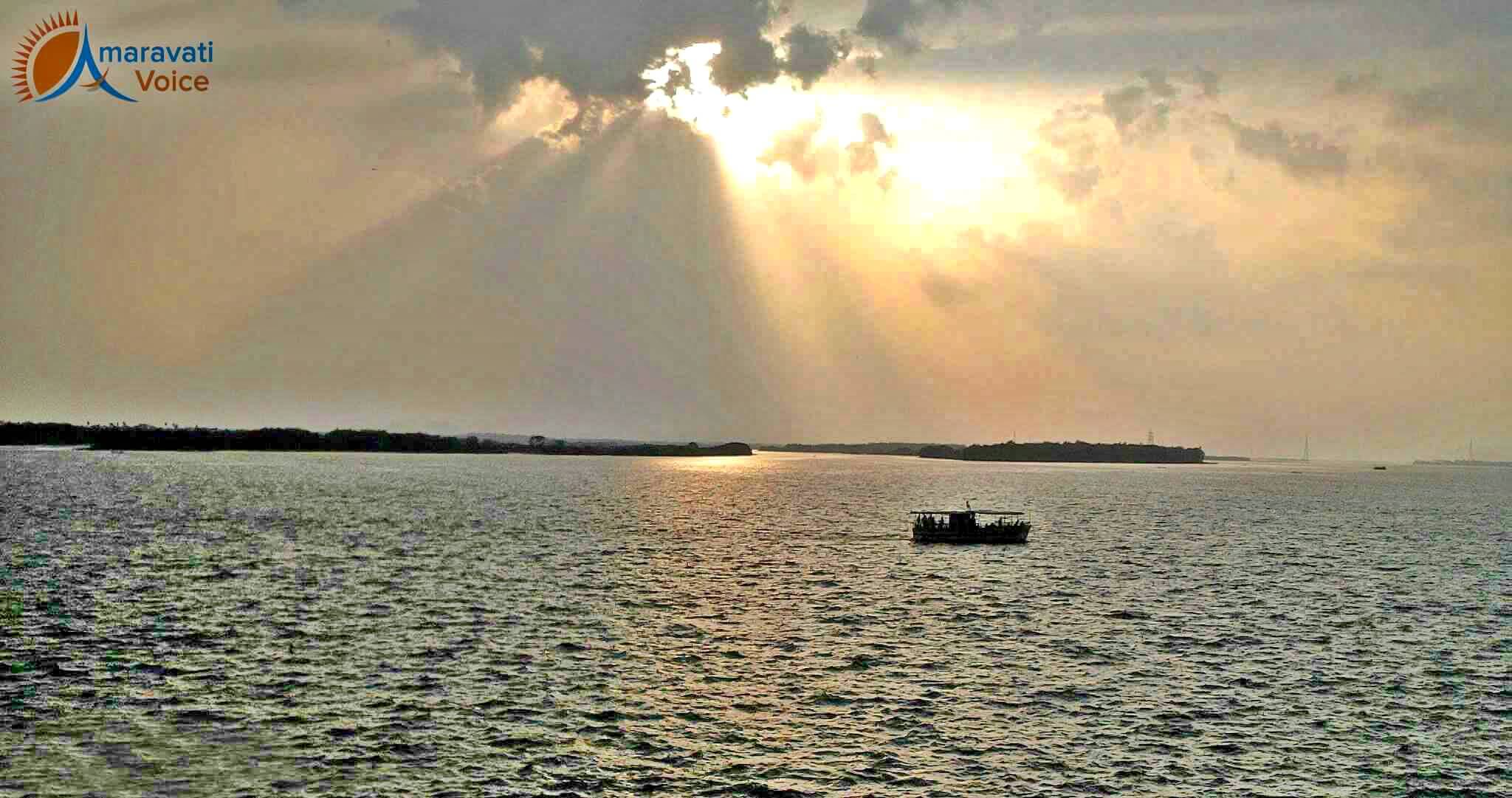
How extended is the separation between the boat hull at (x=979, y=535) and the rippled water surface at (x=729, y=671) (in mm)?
10103

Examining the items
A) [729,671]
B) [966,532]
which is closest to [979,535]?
[966,532]

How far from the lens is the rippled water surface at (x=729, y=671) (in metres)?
31.7

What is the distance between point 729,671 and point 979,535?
2602 inches

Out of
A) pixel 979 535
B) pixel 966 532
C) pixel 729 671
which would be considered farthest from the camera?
pixel 979 535

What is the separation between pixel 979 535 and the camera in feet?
350

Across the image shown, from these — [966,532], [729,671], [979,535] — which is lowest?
[729,671]

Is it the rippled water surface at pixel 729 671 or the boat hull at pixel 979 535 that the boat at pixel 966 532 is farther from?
the rippled water surface at pixel 729 671

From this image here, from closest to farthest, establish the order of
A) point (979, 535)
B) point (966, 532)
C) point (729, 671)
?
point (729, 671)
point (966, 532)
point (979, 535)

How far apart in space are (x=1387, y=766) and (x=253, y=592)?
57.9m

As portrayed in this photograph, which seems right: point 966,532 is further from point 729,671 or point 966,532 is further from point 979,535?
point 729,671

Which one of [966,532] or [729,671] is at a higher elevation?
[966,532]

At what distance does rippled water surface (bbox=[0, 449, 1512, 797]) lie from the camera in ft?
104

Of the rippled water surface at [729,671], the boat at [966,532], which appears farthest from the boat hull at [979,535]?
the rippled water surface at [729,671]

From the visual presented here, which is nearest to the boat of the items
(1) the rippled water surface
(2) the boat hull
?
(2) the boat hull
